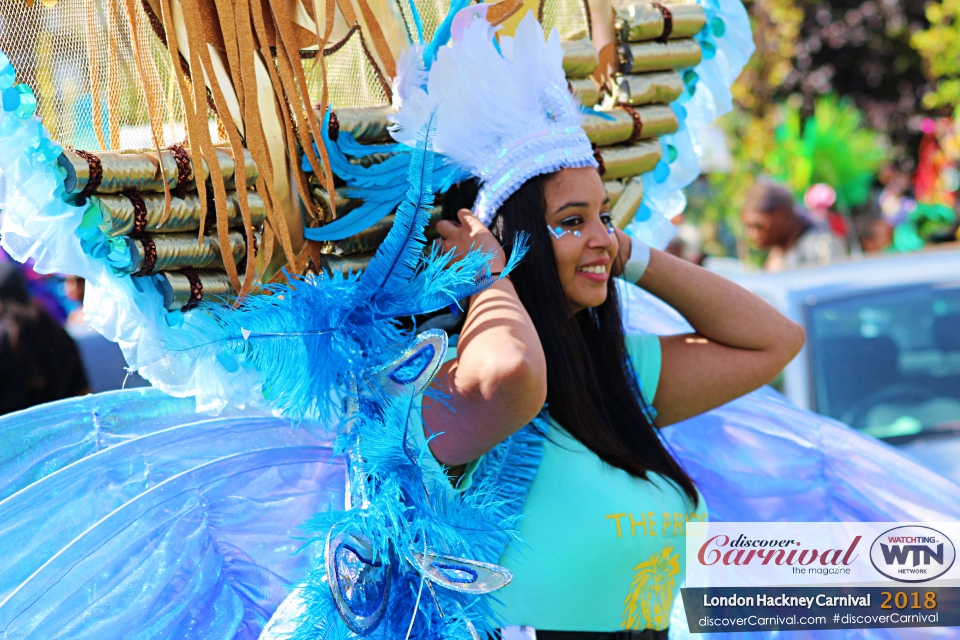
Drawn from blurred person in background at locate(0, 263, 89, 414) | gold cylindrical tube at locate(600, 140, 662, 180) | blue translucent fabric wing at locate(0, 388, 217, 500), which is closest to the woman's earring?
gold cylindrical tube at locate(600, 140, 662, 180)

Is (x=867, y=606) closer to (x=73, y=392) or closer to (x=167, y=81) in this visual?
(x=167, y=81)

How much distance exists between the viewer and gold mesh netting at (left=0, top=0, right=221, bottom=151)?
1.65 m

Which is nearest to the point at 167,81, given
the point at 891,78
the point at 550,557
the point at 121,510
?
the point at 121,510

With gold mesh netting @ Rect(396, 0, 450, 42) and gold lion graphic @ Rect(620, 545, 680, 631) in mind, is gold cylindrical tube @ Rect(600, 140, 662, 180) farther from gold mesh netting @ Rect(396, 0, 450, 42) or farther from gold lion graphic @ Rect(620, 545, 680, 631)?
gold lion graphic @ Rect(620, 545, 680, 631)

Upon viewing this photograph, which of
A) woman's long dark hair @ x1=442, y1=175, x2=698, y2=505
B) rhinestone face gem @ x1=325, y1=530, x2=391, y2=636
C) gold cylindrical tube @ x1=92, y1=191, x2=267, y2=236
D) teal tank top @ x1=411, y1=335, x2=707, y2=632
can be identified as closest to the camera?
rhinestone face gem @ x1=325, y1=530, x2=391, y2=636

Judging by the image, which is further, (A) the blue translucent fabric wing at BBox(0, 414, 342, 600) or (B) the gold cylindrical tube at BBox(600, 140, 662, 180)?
(B) the gold cylindrical tube at BBox(600, 140, 662, 180)

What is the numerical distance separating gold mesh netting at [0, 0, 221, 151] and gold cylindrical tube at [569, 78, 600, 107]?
0.89m

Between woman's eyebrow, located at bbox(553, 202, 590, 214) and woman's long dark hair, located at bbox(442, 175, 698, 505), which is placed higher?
woman's eyebrow, located at bbox(553, 202, 590, 214)

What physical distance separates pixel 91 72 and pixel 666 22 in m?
1.30

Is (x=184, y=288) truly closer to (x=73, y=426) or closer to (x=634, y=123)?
(x=73, y=426)

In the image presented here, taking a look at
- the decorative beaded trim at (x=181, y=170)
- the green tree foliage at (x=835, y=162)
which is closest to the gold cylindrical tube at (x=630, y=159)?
the decorative beaded trim at (x=181, y=170)

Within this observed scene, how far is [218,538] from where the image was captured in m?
1.80

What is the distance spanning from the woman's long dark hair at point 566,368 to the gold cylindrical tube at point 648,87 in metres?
0.49

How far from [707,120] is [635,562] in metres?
1.18
